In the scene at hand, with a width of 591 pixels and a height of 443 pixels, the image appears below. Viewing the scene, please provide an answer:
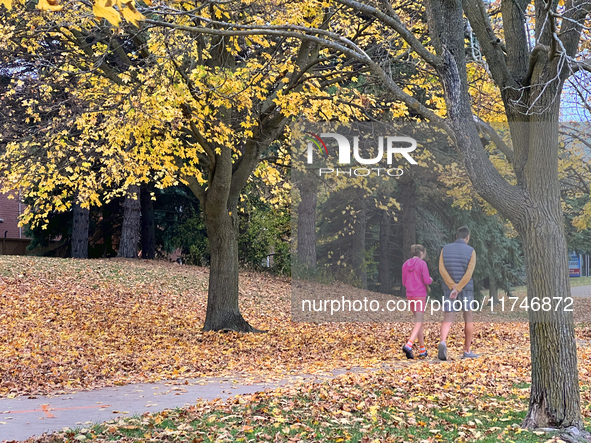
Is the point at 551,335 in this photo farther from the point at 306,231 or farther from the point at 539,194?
the point at 306,231

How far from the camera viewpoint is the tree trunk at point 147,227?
86.2ft

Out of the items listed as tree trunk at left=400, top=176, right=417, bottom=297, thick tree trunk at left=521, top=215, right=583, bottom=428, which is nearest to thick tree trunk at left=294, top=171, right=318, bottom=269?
tree trunk at left=400, top=176, right=417, bottom=297

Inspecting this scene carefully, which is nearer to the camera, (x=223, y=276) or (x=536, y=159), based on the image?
(x=536, y=159)

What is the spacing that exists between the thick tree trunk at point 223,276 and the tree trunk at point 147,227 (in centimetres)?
1319

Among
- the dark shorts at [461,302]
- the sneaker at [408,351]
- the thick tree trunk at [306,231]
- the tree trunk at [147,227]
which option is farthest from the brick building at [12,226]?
the dark shorts at [461,302]

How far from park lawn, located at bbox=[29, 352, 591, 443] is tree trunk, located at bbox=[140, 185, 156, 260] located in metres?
19.2

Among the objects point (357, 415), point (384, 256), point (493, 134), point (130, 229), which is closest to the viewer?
point (357, 415)

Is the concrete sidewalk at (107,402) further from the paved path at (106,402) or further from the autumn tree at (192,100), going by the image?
the autumn tree at (192,100)

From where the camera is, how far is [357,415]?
21.2 feet

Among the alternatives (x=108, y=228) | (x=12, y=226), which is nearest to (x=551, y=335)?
(x=108, y=228)

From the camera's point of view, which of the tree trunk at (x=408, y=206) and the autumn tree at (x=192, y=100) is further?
the tree trunk at (x=408, y=206)

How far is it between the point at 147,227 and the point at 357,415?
21.4m

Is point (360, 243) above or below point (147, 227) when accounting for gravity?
below

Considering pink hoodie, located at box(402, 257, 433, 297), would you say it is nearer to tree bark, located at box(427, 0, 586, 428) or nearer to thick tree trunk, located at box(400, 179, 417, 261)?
tree bark, located at box(427, 0, 586, 428)
